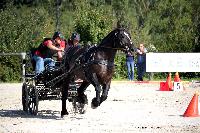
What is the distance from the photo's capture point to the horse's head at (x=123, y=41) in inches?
633

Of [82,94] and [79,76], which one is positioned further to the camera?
[82,94]

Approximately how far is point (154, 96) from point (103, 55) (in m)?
7.65

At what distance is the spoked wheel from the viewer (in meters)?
17.2

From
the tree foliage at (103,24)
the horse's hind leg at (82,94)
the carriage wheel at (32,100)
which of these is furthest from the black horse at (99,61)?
the carriage wheel at (32,100)

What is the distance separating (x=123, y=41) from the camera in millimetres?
16078

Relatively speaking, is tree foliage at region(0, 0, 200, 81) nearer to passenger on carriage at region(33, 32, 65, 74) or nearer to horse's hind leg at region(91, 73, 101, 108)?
horse's hind leg at region(91, 73, 101, 108)

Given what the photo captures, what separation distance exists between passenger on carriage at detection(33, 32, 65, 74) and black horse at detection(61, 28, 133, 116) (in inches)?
49.7

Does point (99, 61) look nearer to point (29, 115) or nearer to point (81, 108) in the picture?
point (81, 108)

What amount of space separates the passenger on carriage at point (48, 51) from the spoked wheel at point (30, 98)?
1.70ft

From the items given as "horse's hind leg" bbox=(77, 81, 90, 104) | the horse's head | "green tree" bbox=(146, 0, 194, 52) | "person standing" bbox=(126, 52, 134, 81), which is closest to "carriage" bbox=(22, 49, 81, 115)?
"horse's hind leg" bbox=(77, 81, 90, 104)

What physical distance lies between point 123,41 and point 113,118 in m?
1.86

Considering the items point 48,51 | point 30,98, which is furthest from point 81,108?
point 48,51

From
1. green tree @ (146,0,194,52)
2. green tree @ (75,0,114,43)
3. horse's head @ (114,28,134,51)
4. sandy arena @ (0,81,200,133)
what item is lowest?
sandy arena @ (0,81,200,133)

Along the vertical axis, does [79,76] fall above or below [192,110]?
above
